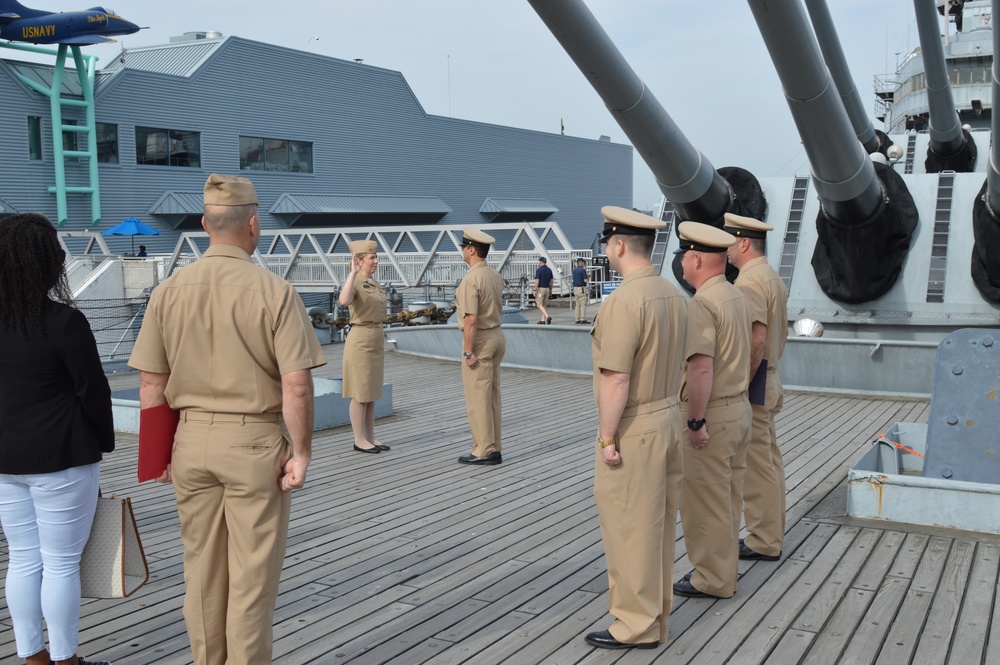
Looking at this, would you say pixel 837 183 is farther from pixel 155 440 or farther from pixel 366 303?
pixel 155 440

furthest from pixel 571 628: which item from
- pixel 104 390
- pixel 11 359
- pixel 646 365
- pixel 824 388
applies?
pixel 824 388

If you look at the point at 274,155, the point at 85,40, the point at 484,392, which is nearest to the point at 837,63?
the point at 484,392

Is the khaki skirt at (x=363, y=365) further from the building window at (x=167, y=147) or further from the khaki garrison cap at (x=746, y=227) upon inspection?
the building window at (x=167, y=147)

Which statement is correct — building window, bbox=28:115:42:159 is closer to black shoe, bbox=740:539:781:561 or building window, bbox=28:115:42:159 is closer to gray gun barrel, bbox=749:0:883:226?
gray gun barrel, bbox=749:0:883:226

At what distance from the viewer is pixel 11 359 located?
134 inches

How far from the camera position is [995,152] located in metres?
8.52

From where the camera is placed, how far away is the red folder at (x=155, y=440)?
3.30m

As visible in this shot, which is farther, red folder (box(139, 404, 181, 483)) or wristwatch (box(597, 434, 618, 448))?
wristwatch (box(597, 434, 618, 448))

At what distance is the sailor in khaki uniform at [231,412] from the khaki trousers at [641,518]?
4.18 ft

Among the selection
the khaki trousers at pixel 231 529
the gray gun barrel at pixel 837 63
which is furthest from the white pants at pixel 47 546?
the gray gun barrel at pixel 837 63

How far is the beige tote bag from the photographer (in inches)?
141

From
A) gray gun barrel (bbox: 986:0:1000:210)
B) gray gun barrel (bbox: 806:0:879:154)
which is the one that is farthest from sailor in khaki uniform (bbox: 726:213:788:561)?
gray gun barrel (bbox: 806:0:879:154)

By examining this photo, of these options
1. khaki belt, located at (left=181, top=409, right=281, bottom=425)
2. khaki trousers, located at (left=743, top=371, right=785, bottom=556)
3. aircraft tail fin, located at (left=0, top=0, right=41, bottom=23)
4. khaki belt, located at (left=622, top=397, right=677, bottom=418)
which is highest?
aircraft tail fin, located at (left=0, top=0, right=41, bottom=23)

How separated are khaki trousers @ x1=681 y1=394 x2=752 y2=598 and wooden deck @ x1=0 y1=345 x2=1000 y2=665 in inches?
5.9
